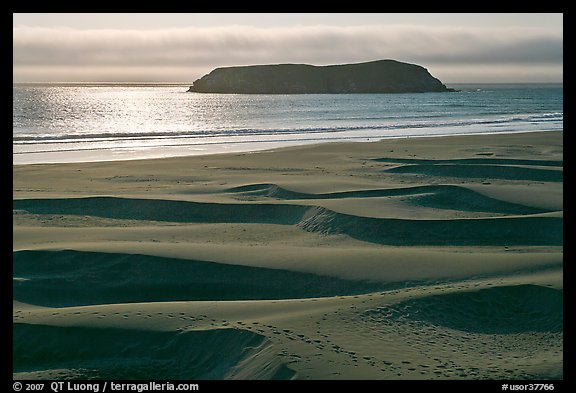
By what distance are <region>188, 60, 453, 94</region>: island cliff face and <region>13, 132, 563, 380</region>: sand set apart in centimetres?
12147

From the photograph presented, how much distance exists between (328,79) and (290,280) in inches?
5091

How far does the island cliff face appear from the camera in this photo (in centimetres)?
13350

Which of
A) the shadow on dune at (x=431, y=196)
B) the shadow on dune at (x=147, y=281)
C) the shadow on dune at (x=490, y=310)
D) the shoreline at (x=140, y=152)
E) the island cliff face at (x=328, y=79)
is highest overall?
the island cliff face at (x=328, y=79)

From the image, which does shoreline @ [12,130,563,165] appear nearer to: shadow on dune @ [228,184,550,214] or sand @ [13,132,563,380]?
sand @ [13,132,563,380]

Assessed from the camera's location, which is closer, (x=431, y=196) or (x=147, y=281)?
(x=147, y=281)

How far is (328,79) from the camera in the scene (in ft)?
441

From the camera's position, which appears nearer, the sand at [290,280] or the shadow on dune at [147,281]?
the sand at [290,280]

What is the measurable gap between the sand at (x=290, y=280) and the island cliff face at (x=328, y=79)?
399 ft

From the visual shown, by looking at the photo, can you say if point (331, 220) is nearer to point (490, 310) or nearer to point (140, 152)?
point (490, 310)

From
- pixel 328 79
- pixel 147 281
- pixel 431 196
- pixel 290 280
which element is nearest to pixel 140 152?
pixel 431 196

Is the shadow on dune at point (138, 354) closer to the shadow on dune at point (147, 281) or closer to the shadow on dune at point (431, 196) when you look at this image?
the shadow on dune at point (147, 281)

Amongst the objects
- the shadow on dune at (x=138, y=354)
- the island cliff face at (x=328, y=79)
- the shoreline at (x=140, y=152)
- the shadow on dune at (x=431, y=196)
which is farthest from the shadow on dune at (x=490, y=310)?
the island cliff face at (x=328, y=79)

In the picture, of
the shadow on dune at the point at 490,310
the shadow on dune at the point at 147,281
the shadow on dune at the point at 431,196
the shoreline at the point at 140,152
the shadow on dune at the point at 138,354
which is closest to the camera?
the shadow on dune at the point at 138,354

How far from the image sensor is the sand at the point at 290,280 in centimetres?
555
